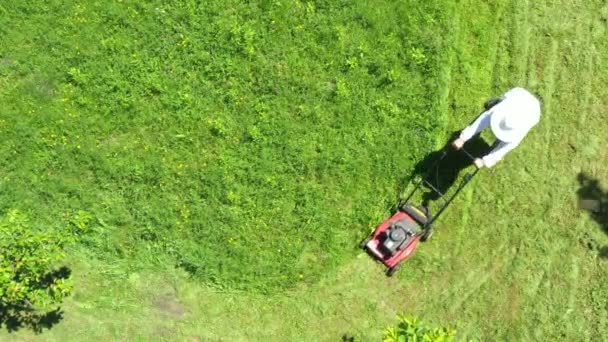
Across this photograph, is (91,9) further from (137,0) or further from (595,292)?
(595,292)

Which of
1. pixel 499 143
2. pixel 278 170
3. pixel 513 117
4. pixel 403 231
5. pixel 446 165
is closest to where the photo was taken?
pixel 513 117

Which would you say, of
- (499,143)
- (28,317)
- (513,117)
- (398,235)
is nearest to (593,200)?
(499,143)

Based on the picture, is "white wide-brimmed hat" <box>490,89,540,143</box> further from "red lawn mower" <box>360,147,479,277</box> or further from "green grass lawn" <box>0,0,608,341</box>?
"green grass lawn" <box>0,0,608,341</box>

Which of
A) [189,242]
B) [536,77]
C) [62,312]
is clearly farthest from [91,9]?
[536,77]

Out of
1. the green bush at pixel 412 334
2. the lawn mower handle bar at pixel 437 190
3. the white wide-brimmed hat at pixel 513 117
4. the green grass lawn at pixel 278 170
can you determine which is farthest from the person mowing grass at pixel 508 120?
the green bush at pixel 412 334

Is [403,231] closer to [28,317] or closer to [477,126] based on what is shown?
[477,126]

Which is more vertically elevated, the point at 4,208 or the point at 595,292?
the point at 595,292
